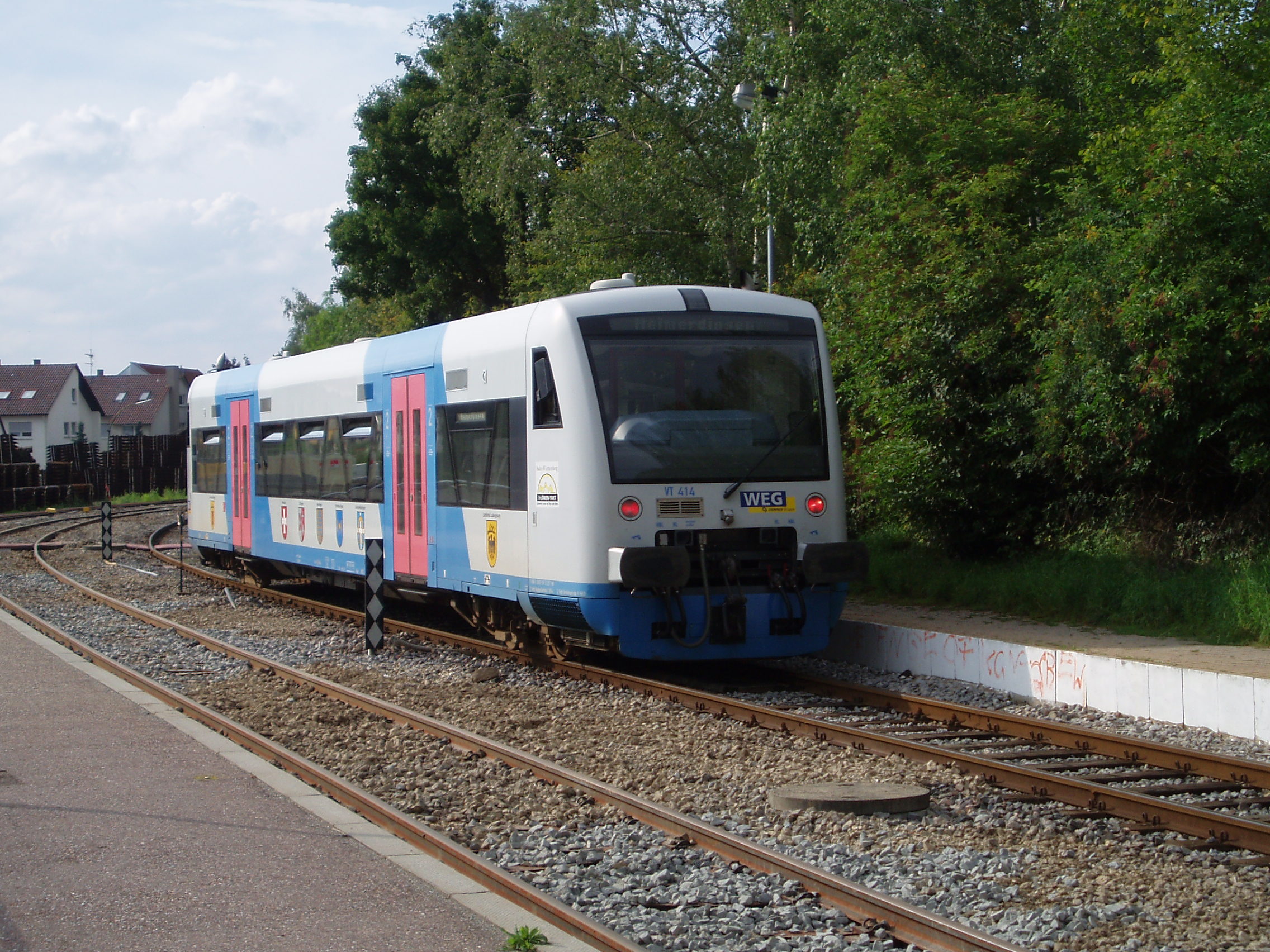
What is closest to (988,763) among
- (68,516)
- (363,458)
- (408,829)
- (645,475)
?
(408,829)

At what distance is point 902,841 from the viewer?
664cm

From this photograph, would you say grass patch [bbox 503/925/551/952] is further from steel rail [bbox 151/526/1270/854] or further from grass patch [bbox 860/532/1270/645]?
grass patch [bbox 860/532/1270/645]

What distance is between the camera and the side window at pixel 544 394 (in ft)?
37.3

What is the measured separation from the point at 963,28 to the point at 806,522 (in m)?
13.3

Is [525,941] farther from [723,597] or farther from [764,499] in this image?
→ [764,499]

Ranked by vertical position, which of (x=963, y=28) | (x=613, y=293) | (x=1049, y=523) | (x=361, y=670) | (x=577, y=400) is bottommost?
(x=361, y=670)

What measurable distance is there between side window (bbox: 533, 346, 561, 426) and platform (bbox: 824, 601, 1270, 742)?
→ 383cm

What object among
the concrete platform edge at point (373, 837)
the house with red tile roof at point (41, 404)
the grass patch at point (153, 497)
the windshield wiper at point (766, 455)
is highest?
the house with red tile roof at point (41, 404)

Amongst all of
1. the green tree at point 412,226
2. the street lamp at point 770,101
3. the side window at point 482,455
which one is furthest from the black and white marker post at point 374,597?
the green tree at point 412,226

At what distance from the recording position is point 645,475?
11.1 meters

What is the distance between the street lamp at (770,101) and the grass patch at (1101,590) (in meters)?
5.16

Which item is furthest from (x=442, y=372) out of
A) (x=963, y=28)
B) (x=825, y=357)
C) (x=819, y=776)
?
(x=963, y=28)

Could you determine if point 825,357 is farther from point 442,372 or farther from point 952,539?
point 952,539

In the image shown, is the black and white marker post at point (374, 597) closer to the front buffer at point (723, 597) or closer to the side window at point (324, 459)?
the side window at point (324, 459)
